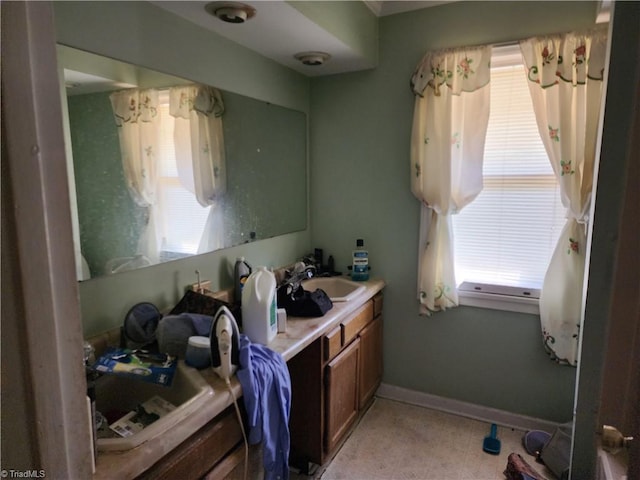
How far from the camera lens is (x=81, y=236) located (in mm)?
1401

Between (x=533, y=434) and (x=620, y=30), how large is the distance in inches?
84.9

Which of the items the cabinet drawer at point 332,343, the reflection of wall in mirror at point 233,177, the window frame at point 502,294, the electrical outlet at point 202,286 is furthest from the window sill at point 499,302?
the electrical outlet at point 202,286

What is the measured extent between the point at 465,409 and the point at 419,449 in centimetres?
48

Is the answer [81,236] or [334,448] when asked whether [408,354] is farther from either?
[81,236]

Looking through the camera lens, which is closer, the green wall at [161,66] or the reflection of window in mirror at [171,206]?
the green wall at [161,66]

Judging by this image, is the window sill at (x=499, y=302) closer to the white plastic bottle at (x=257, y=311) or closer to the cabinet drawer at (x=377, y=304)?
the cabinet drawer at (x=377, y=304)

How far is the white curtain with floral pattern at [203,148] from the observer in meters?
1.78

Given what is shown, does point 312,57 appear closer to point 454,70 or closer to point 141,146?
point 454,70

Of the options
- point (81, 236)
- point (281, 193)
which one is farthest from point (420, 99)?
point (81, 236)

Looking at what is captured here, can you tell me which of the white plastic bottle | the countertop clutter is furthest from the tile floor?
the white plastic bottle

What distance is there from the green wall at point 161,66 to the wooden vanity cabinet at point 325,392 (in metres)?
0.59

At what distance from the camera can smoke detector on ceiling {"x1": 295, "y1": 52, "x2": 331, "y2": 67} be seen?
2.21 meters

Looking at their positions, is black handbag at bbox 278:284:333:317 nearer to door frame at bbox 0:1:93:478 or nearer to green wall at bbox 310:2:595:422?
green wall at bbox 310:2:595:422

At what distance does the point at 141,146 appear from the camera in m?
1.61
